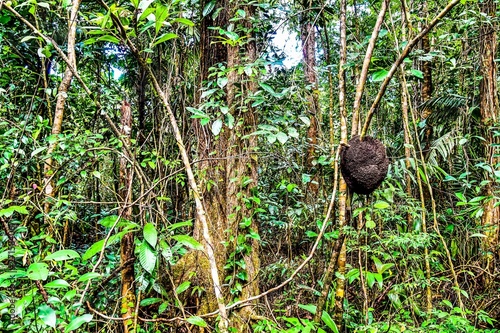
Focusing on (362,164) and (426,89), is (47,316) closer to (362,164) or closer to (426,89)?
(362,164)

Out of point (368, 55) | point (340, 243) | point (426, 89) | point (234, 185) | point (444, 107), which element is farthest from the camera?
point (426, 89)

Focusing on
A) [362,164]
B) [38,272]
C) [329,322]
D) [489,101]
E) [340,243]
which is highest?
[489,101]

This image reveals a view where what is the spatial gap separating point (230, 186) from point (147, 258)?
123cm

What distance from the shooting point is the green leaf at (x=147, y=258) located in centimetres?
120

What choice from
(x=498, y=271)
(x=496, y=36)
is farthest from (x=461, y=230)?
(x=496, y=36)

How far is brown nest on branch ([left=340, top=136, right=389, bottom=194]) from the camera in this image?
161 centimetres

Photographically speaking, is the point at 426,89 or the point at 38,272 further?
the point at 426,89

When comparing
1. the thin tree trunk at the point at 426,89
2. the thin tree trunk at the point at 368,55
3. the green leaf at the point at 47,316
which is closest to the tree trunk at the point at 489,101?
the thin tree trunk at the point at 426,89

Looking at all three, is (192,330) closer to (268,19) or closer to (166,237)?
(166,237)

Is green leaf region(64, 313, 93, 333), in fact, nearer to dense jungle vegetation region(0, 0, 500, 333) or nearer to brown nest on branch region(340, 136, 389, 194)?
dense jungle vegetation region(0, 0, 500, 333)

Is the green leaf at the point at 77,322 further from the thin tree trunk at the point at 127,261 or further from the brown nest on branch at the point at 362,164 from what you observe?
the brown nest on branch at the point at 362,164

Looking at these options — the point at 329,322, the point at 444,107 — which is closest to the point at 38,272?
the point at 329,322

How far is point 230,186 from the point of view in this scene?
7.89ft

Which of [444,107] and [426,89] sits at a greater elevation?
[426,89]
